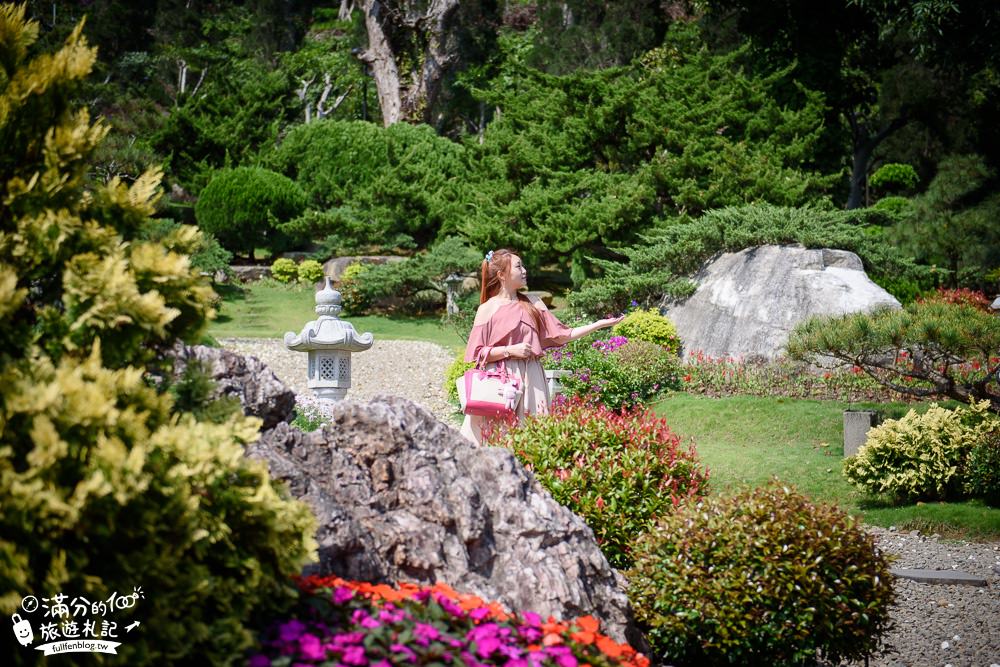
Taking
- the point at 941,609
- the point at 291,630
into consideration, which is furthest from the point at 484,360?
the point at 291,630

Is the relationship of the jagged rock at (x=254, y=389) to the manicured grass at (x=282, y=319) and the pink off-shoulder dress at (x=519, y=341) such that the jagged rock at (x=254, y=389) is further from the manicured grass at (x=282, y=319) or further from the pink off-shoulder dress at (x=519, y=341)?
the manicured grass at (x=282, y=319)

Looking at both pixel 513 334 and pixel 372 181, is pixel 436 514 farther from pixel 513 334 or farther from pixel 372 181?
pixel 372 181

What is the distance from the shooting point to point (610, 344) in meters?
14.6

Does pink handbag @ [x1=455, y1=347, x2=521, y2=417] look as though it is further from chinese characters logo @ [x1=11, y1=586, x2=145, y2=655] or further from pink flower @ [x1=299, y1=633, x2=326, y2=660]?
chinese characters logo @ [x1=11, y1=586, x2=145, y2=655]

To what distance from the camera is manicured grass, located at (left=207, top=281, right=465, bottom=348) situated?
19062 mm

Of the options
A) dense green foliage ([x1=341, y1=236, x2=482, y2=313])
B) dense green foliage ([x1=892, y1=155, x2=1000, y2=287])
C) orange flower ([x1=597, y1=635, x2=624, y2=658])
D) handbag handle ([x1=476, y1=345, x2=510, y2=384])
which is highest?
dense green foliage ([x1=892, y1=155, x2=1000, y2=287])

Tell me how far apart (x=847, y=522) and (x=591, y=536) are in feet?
4.58

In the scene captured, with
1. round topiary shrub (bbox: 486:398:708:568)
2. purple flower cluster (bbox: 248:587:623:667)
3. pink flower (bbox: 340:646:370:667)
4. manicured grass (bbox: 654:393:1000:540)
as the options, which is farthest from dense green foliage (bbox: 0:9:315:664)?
manicured grass (bbox: 654:393:1000:540)

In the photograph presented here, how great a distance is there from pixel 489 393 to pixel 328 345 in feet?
13.5

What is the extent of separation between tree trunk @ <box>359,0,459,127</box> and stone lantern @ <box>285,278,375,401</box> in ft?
62.5

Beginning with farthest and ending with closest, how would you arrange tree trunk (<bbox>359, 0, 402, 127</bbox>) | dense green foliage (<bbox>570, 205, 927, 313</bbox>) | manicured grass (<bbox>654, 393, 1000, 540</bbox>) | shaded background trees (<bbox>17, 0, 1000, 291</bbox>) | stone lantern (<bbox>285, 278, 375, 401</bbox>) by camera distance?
tree trunk (<bbox>359, 0, 402, 127</bbox>) < shaded background trees (<bbox>17, 0, 1000, 291</bbox>) < dense green foliage (<bbox>570, 205, 927, 313</bbox>) < stone lantern (<bbox>285, 278, 375, 401</bbox>) < manicured grass (<bbox>654, 393, 1000, 540</bbox>)

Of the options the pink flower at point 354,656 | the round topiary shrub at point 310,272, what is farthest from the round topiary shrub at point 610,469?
the round topiary shrub at point 310,272

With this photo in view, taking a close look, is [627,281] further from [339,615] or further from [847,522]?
[339,615]

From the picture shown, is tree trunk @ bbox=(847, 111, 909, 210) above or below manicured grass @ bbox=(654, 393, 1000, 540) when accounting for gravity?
above
